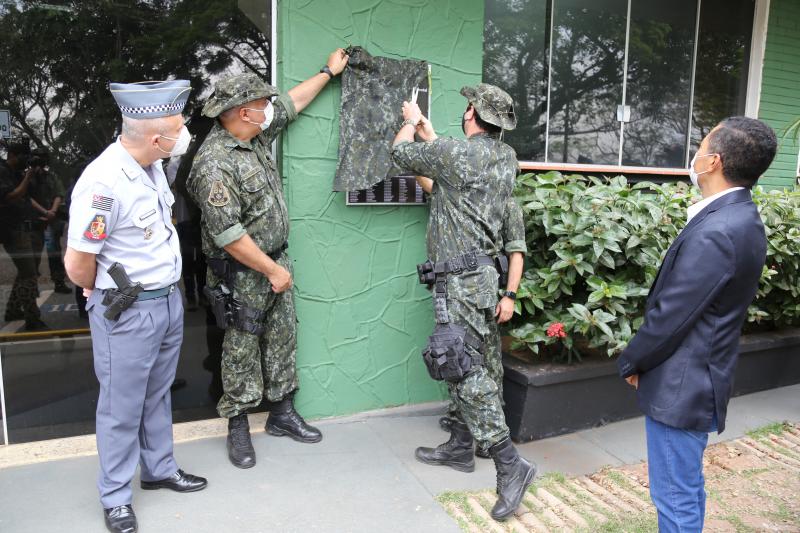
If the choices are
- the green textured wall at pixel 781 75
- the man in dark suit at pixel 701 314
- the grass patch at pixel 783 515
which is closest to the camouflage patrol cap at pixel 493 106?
the man in dark suit at pixel 701 314

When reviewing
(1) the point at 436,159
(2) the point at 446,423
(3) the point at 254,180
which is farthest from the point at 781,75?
(3) the point at 254,180

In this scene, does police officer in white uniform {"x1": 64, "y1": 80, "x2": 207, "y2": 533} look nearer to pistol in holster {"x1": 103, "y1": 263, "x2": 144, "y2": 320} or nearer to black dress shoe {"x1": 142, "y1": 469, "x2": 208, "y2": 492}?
pistol in holster {"x1": 103, "y1": 263, "x2": 144, "y2": 320}

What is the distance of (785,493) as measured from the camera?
3.12m

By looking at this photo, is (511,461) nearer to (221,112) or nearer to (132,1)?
(221,112)

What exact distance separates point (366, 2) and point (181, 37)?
104 cm

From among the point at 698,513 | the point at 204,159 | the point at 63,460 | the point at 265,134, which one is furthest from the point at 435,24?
the point at 63,460

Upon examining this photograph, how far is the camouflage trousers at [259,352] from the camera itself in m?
3.07

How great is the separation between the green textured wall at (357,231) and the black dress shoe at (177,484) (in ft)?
2.77

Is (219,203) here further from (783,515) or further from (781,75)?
(781,75)

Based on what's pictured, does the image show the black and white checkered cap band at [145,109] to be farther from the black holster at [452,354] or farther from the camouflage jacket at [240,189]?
the black holster at [452,354]

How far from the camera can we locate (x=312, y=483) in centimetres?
291

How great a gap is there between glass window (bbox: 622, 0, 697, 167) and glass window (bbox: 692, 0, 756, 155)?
14 cm

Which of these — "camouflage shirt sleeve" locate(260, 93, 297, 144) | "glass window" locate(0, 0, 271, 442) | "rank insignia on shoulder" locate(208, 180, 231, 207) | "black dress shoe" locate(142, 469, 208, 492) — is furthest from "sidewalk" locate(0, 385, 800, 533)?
"camouflage shirt sleeve" locate(260, 93, 297, 144)

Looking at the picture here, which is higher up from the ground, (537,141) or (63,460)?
(537,141)
